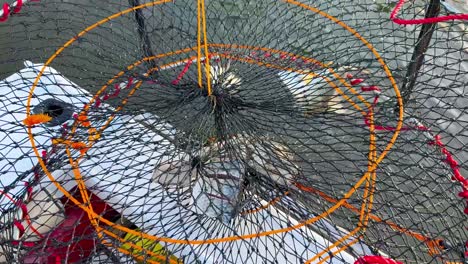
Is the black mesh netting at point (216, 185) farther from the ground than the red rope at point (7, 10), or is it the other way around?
the red rope at point (7, 10)

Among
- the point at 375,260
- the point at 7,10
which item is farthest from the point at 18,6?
the point at 375,260

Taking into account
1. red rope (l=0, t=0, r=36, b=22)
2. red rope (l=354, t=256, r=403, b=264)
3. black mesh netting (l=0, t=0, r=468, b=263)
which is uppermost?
red rope (l=0, t=0, r=36, b=22)

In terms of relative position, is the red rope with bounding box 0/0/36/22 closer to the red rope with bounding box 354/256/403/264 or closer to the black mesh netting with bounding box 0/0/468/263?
the black mesh netting with bounding box 0/0/468/263

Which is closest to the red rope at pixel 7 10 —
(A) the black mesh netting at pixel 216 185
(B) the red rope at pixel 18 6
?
(B) the red rope at pixel 18 6

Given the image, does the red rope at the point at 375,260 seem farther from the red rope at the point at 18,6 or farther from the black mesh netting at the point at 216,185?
the red rope at the point at 18,6

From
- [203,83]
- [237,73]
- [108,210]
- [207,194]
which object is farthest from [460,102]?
[108,210]

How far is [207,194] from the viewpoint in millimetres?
800

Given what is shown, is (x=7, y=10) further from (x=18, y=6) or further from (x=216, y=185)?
(x=216, y=185)

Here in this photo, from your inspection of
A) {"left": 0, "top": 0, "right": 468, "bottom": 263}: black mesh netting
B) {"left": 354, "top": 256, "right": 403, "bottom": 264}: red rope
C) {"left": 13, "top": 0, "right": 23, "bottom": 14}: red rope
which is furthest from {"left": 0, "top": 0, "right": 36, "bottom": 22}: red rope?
{"left": 354, "top": 256, "right": 403, "bottom": 264}: red rope

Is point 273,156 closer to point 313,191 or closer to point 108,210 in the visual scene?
point 313,191

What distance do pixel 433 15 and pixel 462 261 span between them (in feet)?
2.27

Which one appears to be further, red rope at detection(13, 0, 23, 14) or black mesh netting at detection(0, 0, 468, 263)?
→ red rope at detection(13, 0, 23, 14)

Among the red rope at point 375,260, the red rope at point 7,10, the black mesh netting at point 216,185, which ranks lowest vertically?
the red rope at point 375,260

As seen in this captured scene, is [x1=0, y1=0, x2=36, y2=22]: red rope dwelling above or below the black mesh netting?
above
